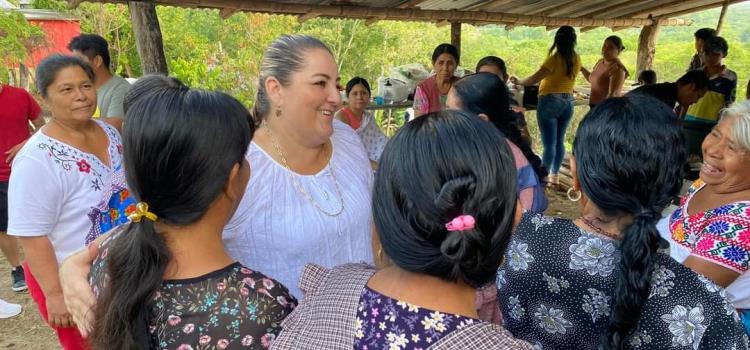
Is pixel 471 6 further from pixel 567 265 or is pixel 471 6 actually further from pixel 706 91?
pixel 567 265

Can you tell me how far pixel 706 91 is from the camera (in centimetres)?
435

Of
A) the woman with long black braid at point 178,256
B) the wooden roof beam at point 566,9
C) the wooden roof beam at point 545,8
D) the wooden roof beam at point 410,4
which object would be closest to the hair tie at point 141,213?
the woman with long black braid at point 178,256

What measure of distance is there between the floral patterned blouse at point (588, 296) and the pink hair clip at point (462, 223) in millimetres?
454

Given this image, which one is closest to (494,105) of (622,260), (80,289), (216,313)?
(622,260)

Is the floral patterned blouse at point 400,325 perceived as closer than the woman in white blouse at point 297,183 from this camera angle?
Yes

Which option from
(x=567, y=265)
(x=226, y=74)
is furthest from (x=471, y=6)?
(x=226, y=74)

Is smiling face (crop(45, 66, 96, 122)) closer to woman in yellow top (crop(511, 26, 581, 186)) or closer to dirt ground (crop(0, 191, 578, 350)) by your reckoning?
dirt ground (crop(0, 191, 578, 350))

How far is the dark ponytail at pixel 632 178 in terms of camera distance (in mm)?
1013

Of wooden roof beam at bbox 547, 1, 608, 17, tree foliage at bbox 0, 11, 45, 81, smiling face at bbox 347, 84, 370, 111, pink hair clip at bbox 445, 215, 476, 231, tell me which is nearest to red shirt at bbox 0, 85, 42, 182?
smiling face at bbox 347, 84, 370, 111

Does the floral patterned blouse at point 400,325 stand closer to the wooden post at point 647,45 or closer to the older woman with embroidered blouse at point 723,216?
the older woman with embroidered blouse at point 723,216

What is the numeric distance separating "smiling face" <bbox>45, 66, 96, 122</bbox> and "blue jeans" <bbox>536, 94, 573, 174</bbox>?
4.61 m

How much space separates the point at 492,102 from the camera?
6.98 ft

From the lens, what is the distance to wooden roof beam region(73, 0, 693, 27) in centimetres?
438

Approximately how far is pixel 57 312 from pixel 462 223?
161cm
